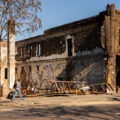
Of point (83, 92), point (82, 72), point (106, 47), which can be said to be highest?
point (106, 47)

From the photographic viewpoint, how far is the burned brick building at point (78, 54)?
27.1 metres

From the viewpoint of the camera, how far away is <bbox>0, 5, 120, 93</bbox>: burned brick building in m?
27.1

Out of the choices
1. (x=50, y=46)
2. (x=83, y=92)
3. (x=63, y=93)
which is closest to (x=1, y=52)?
(x=63, y=93)

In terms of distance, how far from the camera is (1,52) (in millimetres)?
23359

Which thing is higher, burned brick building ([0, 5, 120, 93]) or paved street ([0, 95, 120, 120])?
burned brick building ([0, 5, 120, 93])

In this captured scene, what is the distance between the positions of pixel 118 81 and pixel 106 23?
21.7 ft

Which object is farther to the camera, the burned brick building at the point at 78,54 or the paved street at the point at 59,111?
the burned brick building at the point at 78,54

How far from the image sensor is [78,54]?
99.9ft

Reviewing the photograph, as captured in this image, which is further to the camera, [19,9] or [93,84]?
[93,84]

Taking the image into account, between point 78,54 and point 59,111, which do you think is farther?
point 78,54

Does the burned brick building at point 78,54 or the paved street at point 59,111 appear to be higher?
the burned brick building at point 78,54

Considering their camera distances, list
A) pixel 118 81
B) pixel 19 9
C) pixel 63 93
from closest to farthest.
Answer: pixel 19 9 → pixel 63 93 → pixel 118 81

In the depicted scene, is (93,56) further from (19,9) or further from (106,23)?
(19,9)

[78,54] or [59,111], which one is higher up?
[78,54]
